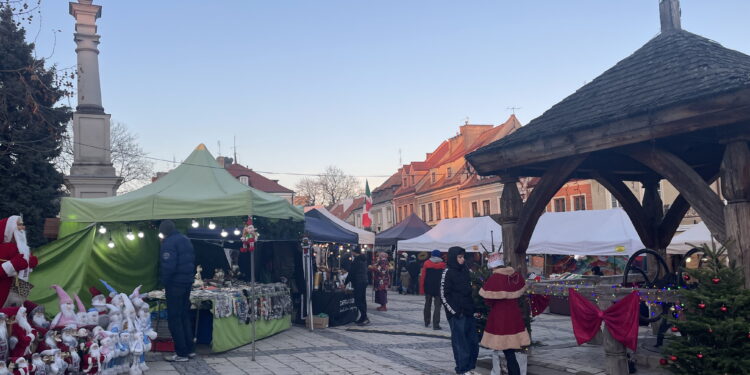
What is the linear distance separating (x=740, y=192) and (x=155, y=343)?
9.07 m

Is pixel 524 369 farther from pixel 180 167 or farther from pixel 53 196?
pixel 53 196

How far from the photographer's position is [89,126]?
57.6ft

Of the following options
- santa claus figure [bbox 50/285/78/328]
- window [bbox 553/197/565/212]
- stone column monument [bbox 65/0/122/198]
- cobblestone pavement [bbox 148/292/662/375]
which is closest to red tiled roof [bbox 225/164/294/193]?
window [bbox 553/197/565/212]

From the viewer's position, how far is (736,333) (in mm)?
5691

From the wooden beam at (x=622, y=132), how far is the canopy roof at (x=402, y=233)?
1661cm

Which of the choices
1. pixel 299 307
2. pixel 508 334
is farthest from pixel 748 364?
pixel 299 307

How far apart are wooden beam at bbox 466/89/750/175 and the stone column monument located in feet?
41.2

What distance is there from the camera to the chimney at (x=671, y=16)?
29.1ft

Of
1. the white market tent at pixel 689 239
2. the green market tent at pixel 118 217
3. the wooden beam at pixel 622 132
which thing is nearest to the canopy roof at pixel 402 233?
the white market tent at pixel 689 239

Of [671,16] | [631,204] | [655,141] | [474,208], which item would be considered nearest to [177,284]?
[655,141]

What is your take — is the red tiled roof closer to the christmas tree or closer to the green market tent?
the green market tent

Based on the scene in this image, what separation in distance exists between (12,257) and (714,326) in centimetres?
767

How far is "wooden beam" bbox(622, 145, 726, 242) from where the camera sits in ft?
20.2

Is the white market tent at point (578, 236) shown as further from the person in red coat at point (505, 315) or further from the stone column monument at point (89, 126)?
the stone column monument at point (89, 126)
